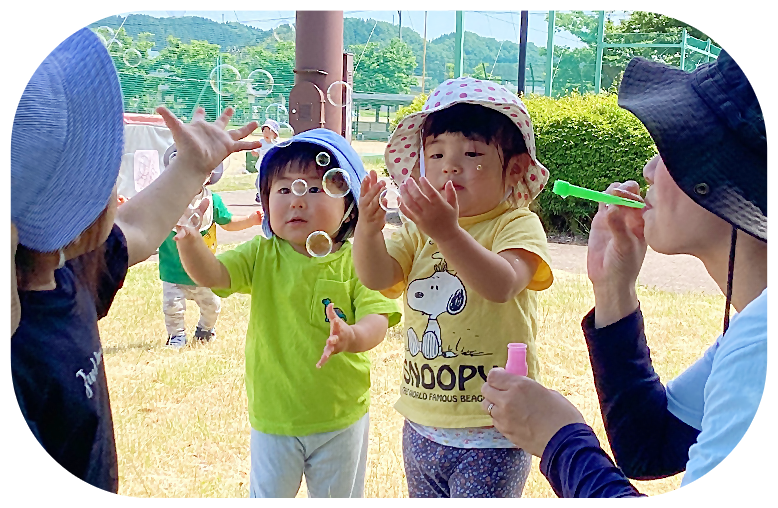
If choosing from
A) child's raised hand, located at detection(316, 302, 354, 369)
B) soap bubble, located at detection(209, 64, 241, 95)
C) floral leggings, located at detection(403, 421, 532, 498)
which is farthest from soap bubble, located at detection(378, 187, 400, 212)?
floral leggings, located at detection(403, 421, 532, 498)

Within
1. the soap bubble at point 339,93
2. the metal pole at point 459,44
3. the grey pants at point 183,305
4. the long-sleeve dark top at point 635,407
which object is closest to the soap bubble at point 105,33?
the soap bubble at point 339,93

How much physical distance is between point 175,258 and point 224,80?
41 cm

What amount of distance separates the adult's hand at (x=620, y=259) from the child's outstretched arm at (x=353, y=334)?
1.29ft

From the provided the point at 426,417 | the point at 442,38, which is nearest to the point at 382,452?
the point at 426,417

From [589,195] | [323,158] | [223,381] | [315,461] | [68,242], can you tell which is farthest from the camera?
[223,381]

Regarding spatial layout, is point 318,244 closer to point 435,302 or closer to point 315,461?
point 435,302

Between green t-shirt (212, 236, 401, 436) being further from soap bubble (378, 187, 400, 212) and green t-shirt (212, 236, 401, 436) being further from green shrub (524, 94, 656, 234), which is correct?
green shrub (524, 94, 656, 234)

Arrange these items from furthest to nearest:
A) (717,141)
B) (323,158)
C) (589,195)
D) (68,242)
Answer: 1. (323,158)
2. (589,195)
3. (68,242)
4. (717,141)

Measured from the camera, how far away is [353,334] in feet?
4.54

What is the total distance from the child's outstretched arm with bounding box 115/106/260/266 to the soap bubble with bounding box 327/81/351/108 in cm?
15

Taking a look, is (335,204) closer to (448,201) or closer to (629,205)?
(448,201)

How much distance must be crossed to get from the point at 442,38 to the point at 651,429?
2.45 feet

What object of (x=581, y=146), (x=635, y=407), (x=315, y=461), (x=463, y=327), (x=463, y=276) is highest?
(x=581, y=146)

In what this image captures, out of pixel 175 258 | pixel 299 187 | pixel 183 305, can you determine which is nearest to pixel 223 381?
pixel 183 305
